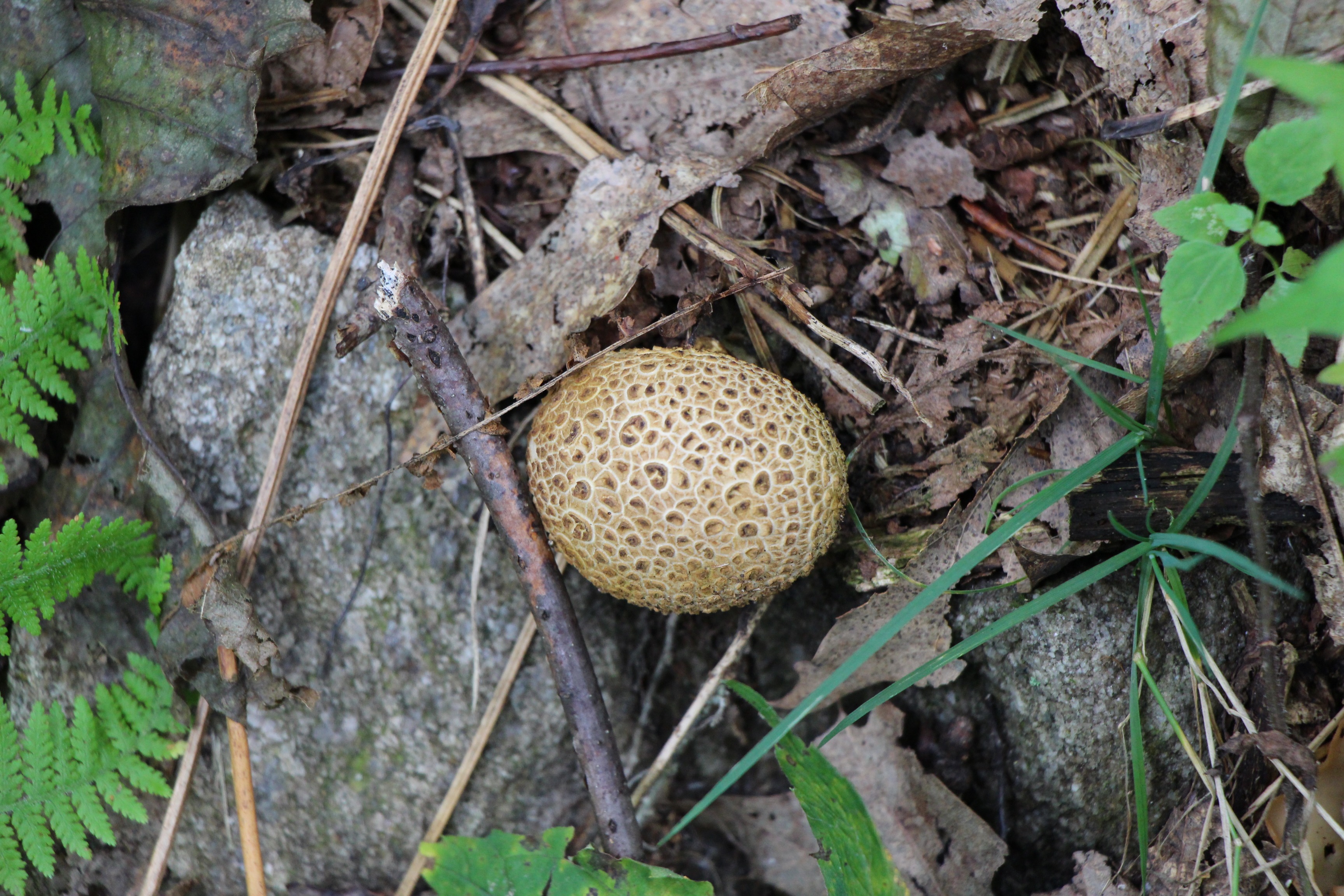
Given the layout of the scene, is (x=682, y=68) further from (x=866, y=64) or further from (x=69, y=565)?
(x=69, y=565)

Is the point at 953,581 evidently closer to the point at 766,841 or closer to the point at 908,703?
the point at 908,703

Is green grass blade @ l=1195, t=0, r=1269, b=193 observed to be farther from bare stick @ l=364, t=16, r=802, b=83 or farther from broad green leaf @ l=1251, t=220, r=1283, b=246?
bare stick @ l=364, t=16, r=802, b=83

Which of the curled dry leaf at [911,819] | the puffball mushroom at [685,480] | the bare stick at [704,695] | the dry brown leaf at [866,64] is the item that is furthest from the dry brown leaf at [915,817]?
the dry brown leaf at [866,64]

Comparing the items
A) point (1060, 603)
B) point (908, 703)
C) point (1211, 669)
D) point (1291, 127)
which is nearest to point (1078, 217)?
point (1291, 127)

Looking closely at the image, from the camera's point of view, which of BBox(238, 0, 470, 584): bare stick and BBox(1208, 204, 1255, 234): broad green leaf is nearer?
BBox(1208, 204, 1255, 234): broad green leaf

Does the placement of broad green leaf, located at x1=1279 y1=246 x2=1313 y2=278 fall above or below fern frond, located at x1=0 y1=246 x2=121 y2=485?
below

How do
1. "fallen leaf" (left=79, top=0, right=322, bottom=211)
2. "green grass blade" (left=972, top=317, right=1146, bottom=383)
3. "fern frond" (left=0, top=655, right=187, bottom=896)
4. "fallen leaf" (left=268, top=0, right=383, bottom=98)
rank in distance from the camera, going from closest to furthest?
1. "green grass blade" (left=972, top=317, right=1146, bottom=383)
2. "fern frond" (left=0, top=655, right=187, bottom=896)
3. "fallen leaf" (left=79, top=0, right=322, bottom=211)
4. "fallen leaf" (left=268, top=0, right=383, bottom=98)

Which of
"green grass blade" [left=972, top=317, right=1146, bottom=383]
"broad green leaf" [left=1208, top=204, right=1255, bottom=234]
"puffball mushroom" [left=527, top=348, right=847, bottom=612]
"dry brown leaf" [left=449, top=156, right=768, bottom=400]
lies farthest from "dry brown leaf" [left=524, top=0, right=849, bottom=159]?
"broad green leaf" [left=1208, top=204, right=1255, bottom=234]
